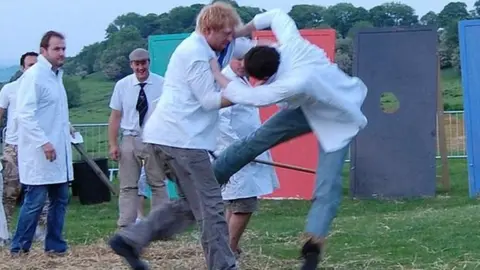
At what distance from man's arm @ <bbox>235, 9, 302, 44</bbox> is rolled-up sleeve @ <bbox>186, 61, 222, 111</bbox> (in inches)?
15.7

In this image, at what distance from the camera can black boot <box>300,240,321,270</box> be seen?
20.8 ft

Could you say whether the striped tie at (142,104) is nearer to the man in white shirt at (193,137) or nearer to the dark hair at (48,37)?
the dark hair at (48,37)

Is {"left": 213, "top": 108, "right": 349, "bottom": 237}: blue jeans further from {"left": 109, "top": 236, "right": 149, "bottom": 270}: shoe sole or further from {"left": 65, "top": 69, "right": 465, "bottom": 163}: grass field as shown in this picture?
{"left": 65, "top": 69, "right": 465, "bottom": 163}: grass field

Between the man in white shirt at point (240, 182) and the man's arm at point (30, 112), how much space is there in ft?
4.87

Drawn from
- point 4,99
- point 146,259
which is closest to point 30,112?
point 146,259

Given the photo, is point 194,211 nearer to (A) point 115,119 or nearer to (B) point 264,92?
(B) point 264,92

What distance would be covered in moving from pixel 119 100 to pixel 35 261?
217 centimetres

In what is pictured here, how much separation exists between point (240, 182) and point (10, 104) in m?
3.71

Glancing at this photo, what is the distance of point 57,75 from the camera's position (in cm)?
870

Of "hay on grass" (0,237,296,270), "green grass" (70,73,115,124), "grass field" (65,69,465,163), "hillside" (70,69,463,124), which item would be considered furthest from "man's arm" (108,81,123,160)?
"green grass" (70,73,115,124)

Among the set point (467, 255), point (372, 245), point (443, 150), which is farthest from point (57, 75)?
point (443, 150)

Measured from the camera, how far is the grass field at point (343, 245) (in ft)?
25.9

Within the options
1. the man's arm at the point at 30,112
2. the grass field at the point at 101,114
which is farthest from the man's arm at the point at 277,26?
the grass field at the point at 101,114

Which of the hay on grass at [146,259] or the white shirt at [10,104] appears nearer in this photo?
the hay on grass at [146,259]
